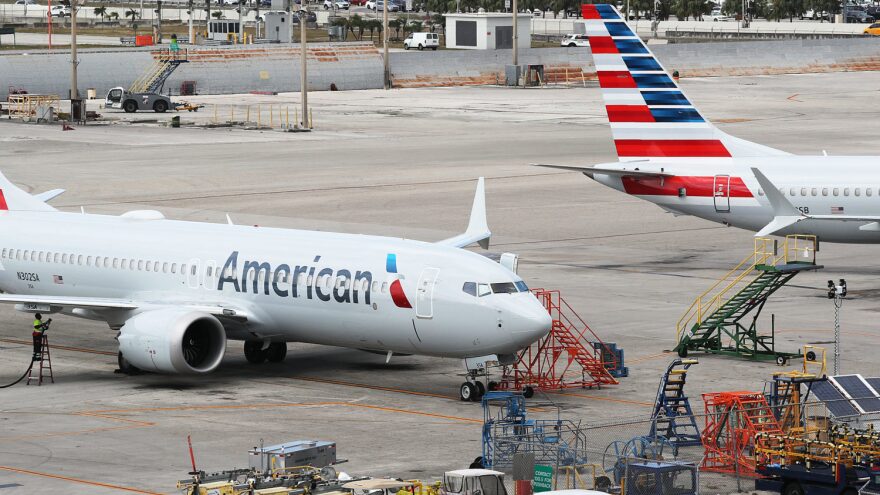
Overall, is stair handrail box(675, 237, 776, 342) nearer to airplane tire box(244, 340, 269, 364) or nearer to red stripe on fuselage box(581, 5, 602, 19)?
airplane tire box(244, 340, 269, 364)

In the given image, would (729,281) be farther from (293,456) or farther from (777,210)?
(293,456)

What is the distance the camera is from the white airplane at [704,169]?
5616 centimetres

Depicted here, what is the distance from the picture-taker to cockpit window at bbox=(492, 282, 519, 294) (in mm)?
37219

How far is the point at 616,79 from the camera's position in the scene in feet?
200

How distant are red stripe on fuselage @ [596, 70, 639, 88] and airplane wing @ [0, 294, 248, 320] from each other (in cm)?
2469

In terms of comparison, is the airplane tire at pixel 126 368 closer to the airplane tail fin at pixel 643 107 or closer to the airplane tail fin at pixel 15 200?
the airplane tail fin at pixel 15 200

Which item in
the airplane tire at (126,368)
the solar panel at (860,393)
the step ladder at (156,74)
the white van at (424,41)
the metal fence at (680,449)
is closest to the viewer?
the metal fence at (680,449)

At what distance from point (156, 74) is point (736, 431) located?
109807 millimetres

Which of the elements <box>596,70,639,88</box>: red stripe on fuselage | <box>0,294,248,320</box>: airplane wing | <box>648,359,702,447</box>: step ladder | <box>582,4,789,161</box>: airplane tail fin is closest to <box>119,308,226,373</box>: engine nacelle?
<box>0,294,248,320</box>: airplane wing

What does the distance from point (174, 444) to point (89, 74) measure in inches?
4212

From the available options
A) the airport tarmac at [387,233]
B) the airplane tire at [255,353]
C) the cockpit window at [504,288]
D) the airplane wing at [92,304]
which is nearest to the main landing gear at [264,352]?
the airplane tire at [255,353]

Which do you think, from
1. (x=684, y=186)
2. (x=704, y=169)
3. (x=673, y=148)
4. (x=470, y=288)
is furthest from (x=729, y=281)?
(x=470, y=288)

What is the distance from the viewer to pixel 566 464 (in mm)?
29109

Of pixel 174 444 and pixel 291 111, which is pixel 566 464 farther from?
pixel 291 111
